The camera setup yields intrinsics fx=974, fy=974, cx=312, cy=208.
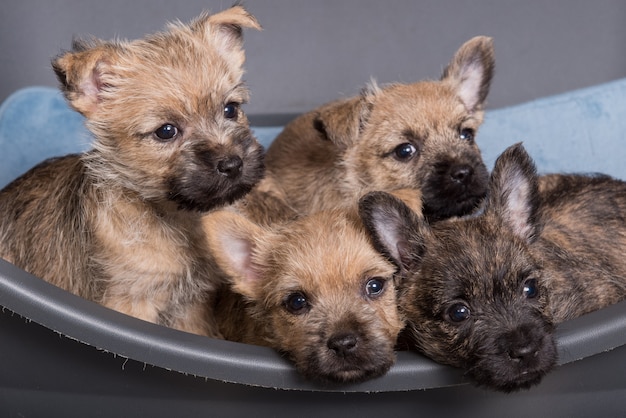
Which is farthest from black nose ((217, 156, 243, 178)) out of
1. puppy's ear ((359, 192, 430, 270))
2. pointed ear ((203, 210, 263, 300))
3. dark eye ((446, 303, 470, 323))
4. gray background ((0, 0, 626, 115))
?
gray background ((0, 0, 626, 115))

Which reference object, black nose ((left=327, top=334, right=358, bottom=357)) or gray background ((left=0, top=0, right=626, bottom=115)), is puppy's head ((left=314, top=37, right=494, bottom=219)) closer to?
black nose ((left=327, top=334, right=358, bottom=357))

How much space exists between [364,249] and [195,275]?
2.17 ft

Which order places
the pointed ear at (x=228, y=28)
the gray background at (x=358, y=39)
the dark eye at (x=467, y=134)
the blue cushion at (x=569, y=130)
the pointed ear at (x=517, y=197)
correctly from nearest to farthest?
the pointed ear at (x=517, y=197) < the pointed ear at (x=228, y=28) < the dark eye at (x=467, y=134) < the blue cushion at (x=569, y=130) < the gray background at (x=358, y=39)

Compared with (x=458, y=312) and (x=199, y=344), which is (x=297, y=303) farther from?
(x=458, y=312)

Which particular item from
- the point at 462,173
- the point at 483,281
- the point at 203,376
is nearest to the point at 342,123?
the point at 462,173

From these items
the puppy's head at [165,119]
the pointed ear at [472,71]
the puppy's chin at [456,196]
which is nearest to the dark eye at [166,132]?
the puppy's head at [165,119]

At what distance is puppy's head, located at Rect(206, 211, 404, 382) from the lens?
9.34 ft

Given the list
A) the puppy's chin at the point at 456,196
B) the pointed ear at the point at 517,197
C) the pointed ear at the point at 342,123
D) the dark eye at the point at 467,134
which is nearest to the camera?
the pointed ear at the point at 517,197

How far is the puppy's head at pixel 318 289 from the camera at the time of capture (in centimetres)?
285

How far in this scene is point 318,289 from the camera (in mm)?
3031

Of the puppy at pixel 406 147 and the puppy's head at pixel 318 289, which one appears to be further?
the puppy at pixel 406 147

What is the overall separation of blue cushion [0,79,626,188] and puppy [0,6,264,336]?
166 cm

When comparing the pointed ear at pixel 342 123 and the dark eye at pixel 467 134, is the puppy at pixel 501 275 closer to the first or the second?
the dark eye at pixel 467 134

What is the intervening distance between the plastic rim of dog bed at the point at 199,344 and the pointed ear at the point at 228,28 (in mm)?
1068
